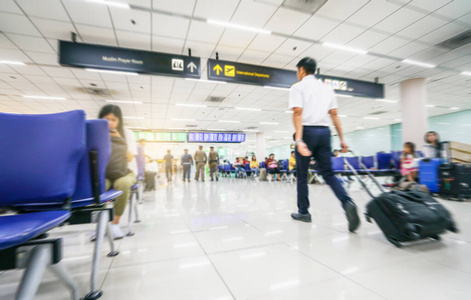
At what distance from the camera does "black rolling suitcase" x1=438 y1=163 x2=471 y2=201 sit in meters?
3.23

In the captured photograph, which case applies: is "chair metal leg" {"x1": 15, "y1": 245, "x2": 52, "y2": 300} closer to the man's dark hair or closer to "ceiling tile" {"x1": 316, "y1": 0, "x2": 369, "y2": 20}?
the man's dark hair

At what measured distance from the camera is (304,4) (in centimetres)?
346

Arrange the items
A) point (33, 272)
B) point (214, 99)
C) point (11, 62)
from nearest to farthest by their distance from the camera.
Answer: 1. point (33, 272)
2. point (11, 62)
3. point (214, 99)

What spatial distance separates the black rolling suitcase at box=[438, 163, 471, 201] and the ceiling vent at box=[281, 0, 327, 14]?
3553 mm

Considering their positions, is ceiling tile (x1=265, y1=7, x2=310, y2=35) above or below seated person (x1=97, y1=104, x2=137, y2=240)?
above

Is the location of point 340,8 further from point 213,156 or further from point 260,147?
point 260,147

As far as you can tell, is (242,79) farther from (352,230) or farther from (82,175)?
(82,175)

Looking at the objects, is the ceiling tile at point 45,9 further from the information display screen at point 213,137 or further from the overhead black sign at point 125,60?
the information display screen at point 213,137

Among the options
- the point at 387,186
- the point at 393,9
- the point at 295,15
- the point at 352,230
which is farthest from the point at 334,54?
the point at 352,230

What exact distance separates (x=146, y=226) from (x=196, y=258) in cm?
111

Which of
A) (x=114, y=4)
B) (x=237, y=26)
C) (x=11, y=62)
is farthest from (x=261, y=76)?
(x=11, y=62)

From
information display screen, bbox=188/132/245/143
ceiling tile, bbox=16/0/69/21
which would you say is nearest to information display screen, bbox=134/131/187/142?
information display screen, bbox=188/132/245/143

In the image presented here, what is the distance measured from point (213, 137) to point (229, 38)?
31.7 feet

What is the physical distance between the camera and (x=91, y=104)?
8.27 metres
